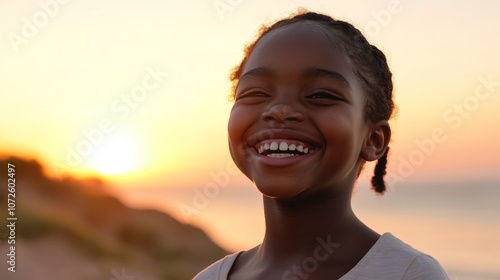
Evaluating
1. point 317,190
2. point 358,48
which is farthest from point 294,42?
point 317,190

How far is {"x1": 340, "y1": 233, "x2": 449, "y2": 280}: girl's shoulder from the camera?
7.81 ft

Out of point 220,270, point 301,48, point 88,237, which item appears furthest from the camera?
point 88,237

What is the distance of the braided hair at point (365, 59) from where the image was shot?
266cm

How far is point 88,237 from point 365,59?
22.6ft

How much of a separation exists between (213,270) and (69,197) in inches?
280

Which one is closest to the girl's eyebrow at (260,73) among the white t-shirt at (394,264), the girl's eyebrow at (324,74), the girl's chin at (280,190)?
the girl's eyebrow at (324,74)

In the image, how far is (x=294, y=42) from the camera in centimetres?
257

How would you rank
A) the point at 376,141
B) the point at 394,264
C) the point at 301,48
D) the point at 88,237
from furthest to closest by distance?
the point at 88,237 → the point at 376,141 → the point at 301,48 → the point at 394,264

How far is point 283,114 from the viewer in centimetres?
248

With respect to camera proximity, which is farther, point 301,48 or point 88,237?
point 88,237

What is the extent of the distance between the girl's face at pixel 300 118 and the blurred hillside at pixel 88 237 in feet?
16.0

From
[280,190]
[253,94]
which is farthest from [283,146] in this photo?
[253,94]

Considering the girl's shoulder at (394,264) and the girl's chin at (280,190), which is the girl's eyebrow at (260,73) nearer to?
the girl's chin at (280,190)

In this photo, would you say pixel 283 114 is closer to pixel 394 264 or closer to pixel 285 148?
pixel 285 148
